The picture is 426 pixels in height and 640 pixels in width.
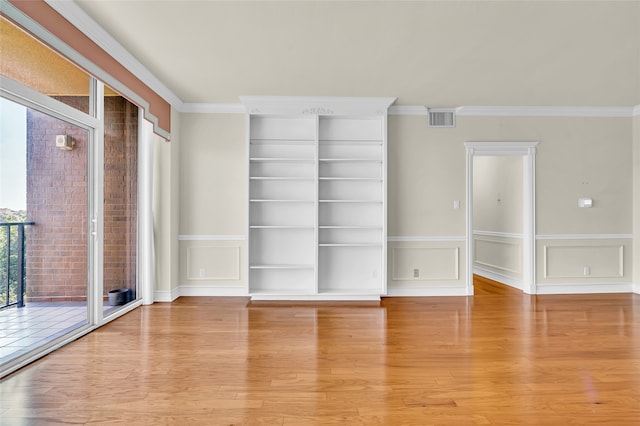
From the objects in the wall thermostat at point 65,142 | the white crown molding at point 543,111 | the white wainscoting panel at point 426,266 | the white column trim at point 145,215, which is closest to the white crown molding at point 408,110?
the white crown molding at point 543,111

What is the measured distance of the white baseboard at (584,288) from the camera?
5.07 m

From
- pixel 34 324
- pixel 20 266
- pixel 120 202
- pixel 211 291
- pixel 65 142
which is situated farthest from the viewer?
pixel 211 291

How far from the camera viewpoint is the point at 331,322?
3758 mm

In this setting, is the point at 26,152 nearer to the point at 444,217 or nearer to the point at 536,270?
the point at 444,217

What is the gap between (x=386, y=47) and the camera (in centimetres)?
323

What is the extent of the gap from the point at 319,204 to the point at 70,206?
2.75m

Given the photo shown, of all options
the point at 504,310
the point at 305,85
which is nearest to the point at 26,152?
the point at 305,85

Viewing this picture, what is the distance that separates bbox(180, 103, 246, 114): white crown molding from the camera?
491 centimetres

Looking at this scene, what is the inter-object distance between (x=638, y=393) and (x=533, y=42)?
276cm

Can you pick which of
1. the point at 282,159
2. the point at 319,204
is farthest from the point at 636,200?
the point at 282,159

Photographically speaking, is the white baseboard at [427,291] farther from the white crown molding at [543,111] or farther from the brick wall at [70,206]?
the brick wall at [70,206]

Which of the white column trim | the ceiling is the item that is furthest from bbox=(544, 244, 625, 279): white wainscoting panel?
the white column trim

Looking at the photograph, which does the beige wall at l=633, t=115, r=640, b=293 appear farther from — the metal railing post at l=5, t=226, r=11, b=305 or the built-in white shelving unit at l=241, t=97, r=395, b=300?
the metal railing post at l=5, t=226, r=11, b=305

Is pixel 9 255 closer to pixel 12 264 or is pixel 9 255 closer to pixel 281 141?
pixel 12 264
